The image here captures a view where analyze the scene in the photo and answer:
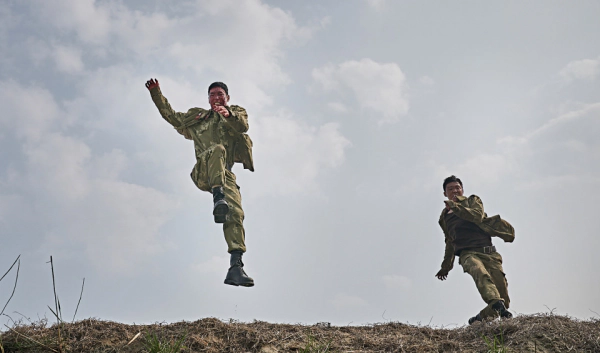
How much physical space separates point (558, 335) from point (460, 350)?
1049 millimetres

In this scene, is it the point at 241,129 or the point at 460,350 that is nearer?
the point at 460,350

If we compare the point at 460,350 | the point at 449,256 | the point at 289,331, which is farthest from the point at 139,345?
the point at 449,256

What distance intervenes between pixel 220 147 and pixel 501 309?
4.21m

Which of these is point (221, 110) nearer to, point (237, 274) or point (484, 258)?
point (237, 274)

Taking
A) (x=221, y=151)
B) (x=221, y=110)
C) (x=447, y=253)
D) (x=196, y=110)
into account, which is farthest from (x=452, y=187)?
(x=196, y=110)

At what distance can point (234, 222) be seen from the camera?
669cm

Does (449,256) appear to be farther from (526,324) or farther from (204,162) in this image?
(204,162)

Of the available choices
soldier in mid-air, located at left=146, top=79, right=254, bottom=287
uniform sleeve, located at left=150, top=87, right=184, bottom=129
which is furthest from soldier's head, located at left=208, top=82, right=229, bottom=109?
uniform sleeve, located at left=150, top=87, right=184, bottom=129

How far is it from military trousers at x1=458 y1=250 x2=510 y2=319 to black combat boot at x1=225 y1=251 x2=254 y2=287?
3.09 meters

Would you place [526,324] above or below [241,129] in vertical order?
below

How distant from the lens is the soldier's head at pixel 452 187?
26.3 feet

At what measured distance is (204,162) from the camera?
704 cm

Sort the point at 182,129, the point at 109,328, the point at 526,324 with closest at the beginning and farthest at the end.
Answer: the point at 109,328 < the point at 526,324 < the point at 182,129

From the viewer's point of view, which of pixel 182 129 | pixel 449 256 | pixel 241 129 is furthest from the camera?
pixel 449 256
